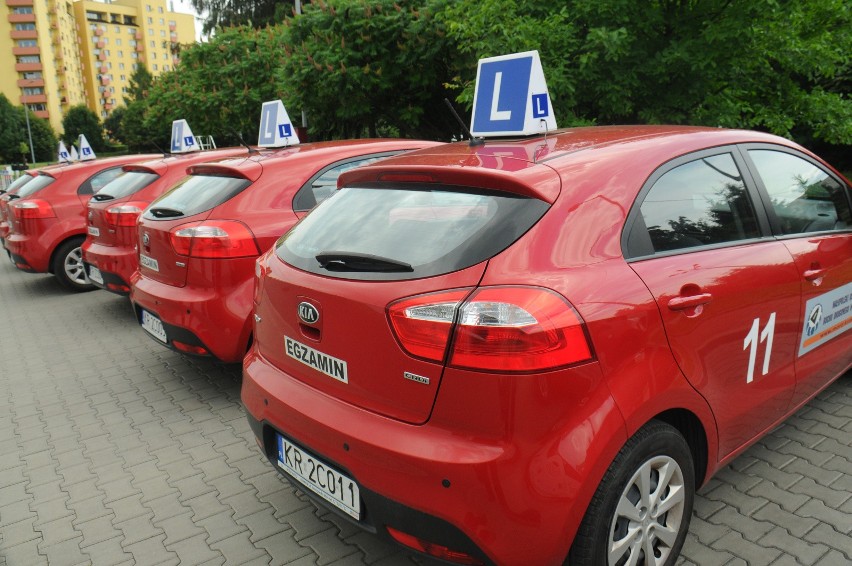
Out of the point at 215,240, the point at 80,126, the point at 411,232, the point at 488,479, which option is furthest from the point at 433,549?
the point at 80,126

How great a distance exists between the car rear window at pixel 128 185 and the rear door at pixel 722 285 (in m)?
5.86

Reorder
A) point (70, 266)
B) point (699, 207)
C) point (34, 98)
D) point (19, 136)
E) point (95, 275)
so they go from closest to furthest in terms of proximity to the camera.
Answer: point (699, 207) < point (95, 275) < point (70, 266) < point (19, 136) < point (34, 98)

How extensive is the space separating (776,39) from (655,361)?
5.86m

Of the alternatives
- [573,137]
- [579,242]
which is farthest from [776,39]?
[579,242]

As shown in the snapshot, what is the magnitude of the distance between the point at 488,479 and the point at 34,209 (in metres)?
8.50

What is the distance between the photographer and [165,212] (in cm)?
Answer: 479

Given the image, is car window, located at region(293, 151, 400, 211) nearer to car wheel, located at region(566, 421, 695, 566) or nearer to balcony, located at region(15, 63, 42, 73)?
car wheel, located at region(566, 421, 695, 566)

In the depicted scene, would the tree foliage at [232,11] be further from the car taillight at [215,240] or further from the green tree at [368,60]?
the car taillight at [215,240]

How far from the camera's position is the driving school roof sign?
3205mm

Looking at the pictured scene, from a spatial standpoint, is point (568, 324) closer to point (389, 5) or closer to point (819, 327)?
point (819, 327)

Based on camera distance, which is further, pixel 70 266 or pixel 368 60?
pixel 368 60

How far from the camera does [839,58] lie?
21.9 feet

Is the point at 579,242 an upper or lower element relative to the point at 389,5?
lower

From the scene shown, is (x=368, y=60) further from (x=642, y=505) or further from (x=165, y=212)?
(x=642, y=505)
